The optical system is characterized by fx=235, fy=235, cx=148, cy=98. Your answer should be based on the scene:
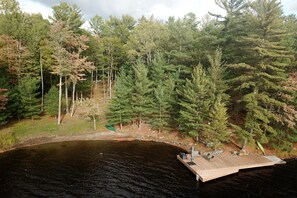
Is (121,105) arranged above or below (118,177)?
above

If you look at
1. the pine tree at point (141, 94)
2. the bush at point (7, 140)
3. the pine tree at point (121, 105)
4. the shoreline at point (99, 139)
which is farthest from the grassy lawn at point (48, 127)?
the pine tree at point (141, 94)

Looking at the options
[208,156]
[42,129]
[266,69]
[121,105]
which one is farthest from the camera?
[121,105]

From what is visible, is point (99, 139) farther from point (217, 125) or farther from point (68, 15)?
point (68, 15)

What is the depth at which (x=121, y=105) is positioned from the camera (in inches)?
1387

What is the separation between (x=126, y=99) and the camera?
3528cm

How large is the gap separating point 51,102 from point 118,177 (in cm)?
2201

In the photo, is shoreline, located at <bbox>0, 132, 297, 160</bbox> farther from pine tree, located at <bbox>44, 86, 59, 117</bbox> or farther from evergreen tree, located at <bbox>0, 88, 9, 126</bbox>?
pine tree, located at <bbox>44, 86, 59, 117</bbox>

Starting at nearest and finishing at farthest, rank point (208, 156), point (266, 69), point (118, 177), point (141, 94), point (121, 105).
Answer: point (118, 177) → point (208, 156) → point (266, 69) → point (141, 94) → point (121, 105)

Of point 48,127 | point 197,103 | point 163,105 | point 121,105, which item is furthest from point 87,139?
point 197,103

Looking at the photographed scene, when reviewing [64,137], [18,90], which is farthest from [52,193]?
[18,90]

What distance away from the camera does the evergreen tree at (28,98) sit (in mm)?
35406

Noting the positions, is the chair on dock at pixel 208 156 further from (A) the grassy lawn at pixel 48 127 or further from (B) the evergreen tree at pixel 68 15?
(B) the evergreen tree at pixel 68 15

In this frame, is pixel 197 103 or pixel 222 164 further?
pixel 197 103

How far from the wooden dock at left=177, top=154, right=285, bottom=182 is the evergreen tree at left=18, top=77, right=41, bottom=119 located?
24.2 m
